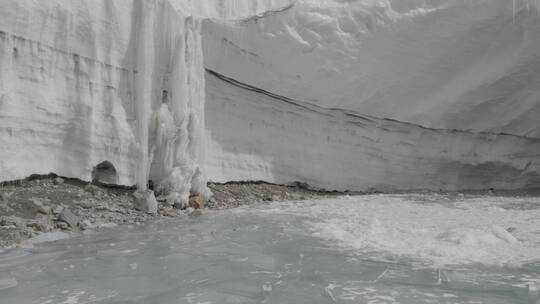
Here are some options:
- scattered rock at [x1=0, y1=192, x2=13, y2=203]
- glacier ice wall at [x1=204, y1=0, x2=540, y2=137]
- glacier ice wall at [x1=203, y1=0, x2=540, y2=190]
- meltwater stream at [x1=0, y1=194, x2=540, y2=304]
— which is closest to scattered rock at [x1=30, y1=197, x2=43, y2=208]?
scattered rock at [x1=0, y1=192, x2=13, y2=203]

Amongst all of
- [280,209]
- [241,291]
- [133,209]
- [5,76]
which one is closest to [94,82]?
[5,76]

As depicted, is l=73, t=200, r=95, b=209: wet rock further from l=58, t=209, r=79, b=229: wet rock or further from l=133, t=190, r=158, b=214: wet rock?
l=133, t=190, r=158, b=214: wet rock

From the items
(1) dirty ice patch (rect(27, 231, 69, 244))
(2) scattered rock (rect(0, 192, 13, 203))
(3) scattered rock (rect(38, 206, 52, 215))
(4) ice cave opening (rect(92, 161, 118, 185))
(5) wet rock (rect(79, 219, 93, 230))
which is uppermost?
(4) ice cave opening (rect(92, 161, 118, 185))

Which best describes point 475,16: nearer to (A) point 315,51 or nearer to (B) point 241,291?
(A) point 315,51

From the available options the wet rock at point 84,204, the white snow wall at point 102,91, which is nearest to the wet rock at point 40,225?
the wet rock at point 84,204

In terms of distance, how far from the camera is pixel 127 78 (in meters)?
7.54

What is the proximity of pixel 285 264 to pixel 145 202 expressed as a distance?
10.7 ft

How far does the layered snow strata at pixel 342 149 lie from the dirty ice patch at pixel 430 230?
6.24 feet

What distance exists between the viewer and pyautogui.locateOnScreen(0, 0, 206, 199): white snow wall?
20.1ft

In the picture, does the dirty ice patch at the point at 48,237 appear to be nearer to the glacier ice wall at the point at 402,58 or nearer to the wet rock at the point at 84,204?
the wet rock at the point at 84,204

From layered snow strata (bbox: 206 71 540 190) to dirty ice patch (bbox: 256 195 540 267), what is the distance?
6.24ft

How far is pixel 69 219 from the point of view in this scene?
5445mm

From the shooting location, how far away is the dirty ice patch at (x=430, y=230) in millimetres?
4129

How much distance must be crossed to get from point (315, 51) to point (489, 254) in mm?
6946
